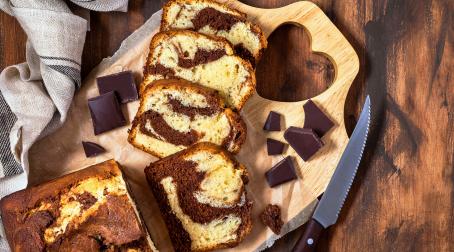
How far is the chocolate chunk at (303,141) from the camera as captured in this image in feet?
14.2

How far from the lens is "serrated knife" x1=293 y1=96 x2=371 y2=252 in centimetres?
432

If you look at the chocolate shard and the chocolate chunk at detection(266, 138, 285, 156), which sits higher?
the chocolate chunk at detection(266, 138, 285, 156)

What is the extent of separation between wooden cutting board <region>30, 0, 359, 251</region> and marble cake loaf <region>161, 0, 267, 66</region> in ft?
0.57

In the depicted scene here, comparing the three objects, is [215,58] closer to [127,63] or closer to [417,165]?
[127,63]

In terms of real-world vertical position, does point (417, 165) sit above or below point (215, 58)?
below

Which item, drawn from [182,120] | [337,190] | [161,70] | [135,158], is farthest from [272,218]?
[161,70]

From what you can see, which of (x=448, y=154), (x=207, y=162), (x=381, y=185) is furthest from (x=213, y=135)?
(x=448, y=154)

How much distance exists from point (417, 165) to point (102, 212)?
240cm

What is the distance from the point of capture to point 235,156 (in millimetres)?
4363

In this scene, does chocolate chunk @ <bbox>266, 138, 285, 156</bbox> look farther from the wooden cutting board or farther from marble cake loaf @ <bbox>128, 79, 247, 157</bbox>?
marble cake loaf @ <bbox>128, 79, 247, 157</bbox>

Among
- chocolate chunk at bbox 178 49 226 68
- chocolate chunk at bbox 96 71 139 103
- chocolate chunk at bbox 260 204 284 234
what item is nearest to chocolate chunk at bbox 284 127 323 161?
chocolate chunk at bbox 260 204 284 234

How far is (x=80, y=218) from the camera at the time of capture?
12.3 feet

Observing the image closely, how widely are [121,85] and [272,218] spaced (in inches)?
56.1

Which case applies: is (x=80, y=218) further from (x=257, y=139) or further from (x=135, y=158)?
(x=257, y=139)
